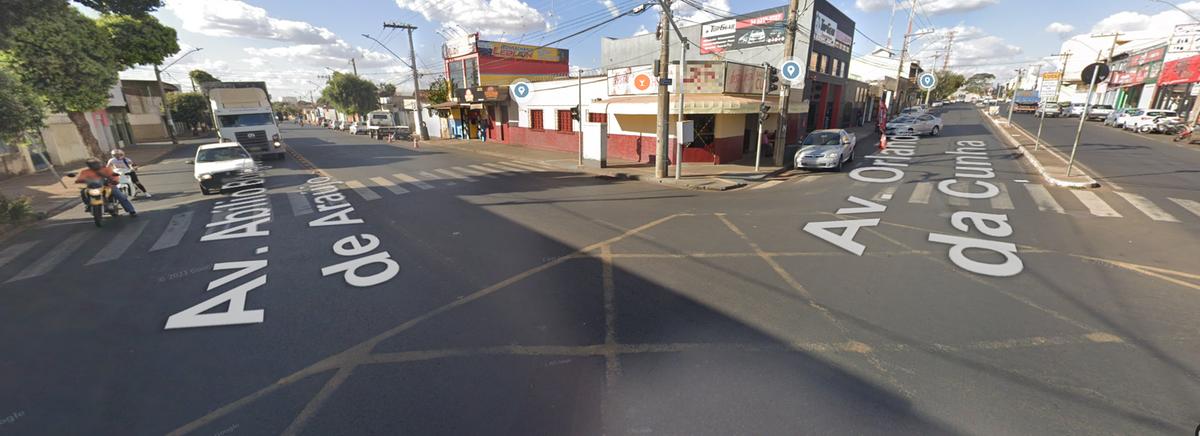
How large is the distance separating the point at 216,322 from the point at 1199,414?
9447 millimetres

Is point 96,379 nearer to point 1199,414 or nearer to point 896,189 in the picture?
point 1199,414

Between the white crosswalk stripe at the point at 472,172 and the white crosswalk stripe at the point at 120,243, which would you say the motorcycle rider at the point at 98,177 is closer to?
the white crosswalk stripe at the point at 120,243

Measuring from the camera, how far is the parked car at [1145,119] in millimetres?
26344

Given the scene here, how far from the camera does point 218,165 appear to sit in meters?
12.7

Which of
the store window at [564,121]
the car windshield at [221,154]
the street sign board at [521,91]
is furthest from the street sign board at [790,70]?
the car windshield at [221,154]

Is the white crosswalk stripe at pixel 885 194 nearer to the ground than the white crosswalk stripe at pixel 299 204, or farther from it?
farther from it

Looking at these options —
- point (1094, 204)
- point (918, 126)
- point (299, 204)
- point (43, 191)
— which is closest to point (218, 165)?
point (299, 204)

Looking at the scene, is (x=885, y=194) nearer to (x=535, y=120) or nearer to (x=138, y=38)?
(x=535, y=120)

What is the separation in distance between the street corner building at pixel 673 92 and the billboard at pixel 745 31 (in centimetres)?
6

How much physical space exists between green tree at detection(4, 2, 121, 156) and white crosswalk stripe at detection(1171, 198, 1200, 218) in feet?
110

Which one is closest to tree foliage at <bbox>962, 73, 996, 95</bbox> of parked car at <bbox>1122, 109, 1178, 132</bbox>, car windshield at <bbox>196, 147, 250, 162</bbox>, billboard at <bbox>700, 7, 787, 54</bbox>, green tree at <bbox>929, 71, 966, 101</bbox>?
green tree at <bbox>929, 71, 966, 101</bbox>

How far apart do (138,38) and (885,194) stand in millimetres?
38713

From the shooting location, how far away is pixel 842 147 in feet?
52.7

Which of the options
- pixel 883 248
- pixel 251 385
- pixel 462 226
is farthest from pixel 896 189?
pixel 251 385
